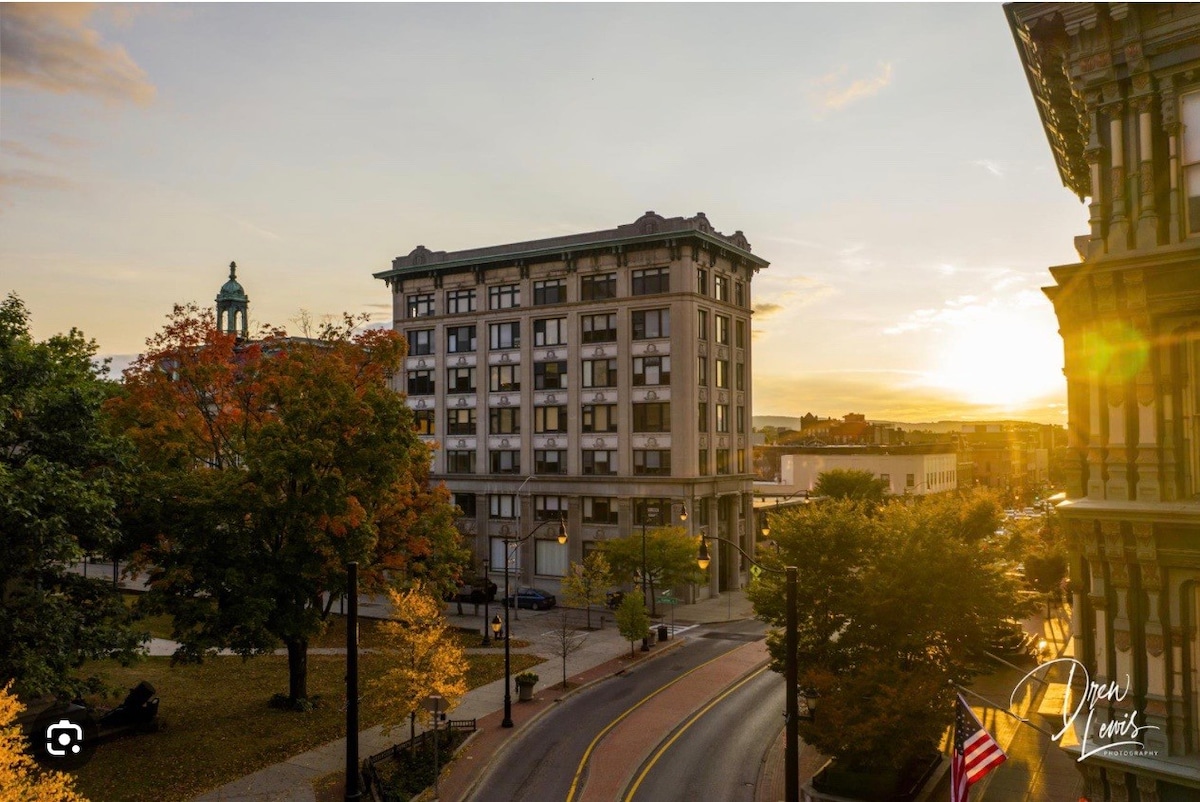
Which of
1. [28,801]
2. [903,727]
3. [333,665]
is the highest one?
[28,801]

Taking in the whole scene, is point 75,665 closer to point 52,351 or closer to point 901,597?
point 52,351

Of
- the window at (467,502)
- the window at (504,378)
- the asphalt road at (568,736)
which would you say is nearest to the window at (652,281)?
the window at (504,378)

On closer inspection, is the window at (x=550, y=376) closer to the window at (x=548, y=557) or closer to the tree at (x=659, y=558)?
the window at (x=548, y=557)

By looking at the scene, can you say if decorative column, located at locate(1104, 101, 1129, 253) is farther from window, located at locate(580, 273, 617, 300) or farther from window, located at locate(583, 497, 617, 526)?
window, located at locate(583, 497, 617, 526)

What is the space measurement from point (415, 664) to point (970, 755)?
1757 cm

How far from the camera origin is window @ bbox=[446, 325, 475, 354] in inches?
2692

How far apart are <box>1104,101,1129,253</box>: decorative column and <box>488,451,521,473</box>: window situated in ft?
179

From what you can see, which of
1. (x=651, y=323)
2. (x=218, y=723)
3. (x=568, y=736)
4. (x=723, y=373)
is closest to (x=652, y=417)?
(x=651, y=323)

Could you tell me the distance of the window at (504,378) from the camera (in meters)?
66.0

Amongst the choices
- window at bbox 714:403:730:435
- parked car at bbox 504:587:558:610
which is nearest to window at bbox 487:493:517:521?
parked car at bbox 504:587:558:610

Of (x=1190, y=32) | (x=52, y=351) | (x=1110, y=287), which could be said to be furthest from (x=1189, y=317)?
(x=52, y=351)

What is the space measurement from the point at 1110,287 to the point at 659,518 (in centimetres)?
4688

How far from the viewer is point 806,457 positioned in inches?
4737

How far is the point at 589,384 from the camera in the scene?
2473 inches
